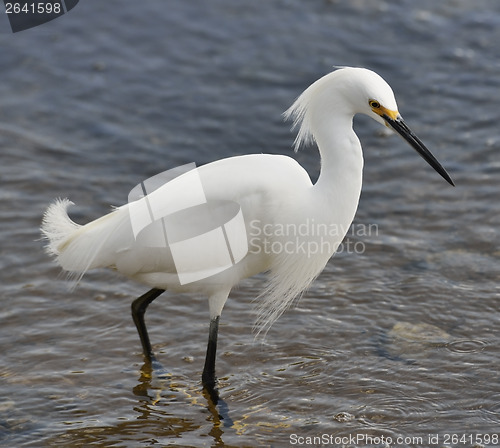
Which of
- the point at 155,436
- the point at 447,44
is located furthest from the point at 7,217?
the point at 447,44

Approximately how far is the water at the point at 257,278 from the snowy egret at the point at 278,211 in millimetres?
497

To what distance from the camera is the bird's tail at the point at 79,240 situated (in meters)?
4.88

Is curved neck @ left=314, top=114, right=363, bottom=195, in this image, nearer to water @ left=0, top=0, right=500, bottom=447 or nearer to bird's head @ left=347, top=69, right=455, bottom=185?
bird's head @ left=347, top=69, right=455, bottom=185

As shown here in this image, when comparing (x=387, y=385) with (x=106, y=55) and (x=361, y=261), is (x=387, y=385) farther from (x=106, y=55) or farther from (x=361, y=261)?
(x=106, y=55)

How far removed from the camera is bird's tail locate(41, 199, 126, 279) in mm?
4883

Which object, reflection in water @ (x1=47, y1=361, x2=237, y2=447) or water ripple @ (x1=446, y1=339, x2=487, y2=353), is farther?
water ripple @ (x1=446, y1=339, x2=487, y2=353)

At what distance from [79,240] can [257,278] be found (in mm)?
1621

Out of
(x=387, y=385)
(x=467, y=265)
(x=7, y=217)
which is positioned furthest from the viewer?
(x=7, y=217)

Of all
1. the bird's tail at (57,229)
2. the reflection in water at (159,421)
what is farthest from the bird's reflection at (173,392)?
the bird's tail at (57,229)

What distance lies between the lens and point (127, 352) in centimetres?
540

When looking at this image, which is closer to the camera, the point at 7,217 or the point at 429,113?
the point at 7,217

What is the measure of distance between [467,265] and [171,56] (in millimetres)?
4265

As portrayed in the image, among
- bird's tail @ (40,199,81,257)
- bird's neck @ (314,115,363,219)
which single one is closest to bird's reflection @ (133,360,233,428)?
bird's tail @ (40,199,81,257)

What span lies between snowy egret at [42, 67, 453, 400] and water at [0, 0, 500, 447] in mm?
497
